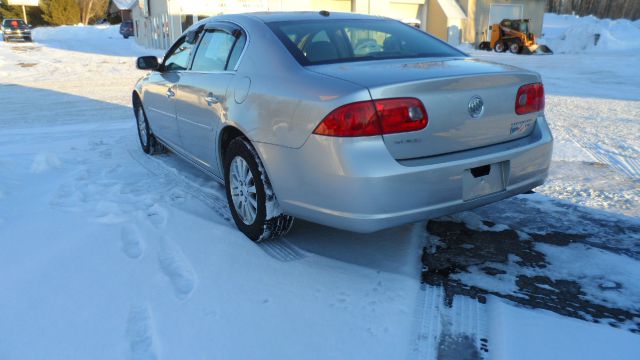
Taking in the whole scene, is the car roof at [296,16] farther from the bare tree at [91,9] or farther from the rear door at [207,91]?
the bare tree at [91,9]

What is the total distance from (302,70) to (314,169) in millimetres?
643

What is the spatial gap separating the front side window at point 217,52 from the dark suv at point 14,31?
1540 inches

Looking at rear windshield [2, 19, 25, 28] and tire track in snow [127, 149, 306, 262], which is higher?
rear windshield [2, 19, 25, 28]

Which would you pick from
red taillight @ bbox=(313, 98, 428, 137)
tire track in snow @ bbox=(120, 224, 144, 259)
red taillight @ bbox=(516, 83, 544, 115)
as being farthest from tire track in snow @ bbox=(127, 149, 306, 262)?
red taillight @ bbox=(516, 83, 544, 115)

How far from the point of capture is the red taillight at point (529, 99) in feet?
10.4

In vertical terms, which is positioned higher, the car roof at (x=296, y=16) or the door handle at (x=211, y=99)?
the car roof at (x=296, y=16)

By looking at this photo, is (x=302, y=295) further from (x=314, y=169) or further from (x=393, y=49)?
(x=393, y=49)

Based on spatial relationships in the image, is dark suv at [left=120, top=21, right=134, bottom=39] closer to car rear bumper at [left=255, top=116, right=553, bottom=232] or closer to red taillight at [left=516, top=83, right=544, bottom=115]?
car rear bumper at [left=255, top=116, right=553, bottom=232]

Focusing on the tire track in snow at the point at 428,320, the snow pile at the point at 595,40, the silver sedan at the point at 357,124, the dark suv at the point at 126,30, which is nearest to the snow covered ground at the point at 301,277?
the tire track in snow at the point at 428,320

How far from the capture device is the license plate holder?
294 centimetres

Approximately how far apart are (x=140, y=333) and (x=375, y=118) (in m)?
1.59

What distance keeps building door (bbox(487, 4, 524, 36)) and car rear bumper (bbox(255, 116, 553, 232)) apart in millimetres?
35245

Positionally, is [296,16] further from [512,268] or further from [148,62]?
[512,268]

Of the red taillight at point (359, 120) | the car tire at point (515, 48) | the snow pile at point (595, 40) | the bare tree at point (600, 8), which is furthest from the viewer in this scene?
the bare tree at point (600, 8)
